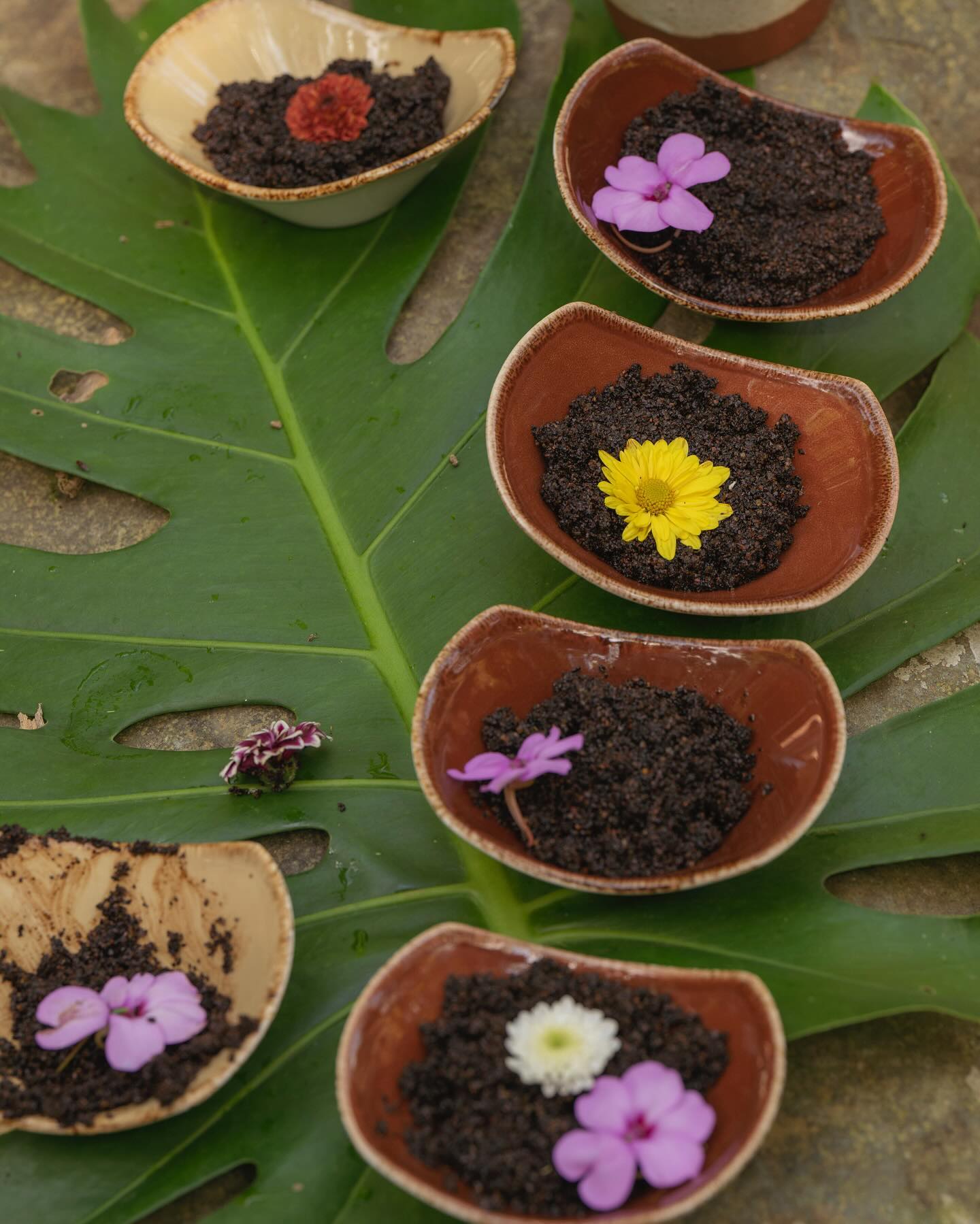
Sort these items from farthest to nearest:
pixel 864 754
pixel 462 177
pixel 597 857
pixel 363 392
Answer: pixel 462 177 < pixel 363 392 < pixel 864 754 < pixel 597 857

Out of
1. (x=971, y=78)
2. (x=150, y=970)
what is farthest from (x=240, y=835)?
(x=971, y=78)

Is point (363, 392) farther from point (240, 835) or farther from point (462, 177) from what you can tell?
point (240, 835)

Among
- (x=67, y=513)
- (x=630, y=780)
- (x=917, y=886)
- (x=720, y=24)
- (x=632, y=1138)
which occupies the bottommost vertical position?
(x=917, y=886)

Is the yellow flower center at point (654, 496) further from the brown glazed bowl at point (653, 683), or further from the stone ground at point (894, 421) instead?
the stone ground at point (894, 421)

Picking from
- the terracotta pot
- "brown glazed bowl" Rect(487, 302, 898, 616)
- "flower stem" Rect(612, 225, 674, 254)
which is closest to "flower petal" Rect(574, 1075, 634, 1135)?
"brown glazed bowl" Rect(487, 302, 898, 616)

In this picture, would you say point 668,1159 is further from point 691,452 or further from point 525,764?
point 691,452

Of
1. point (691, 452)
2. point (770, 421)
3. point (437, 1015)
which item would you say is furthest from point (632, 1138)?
point (770, 421)
